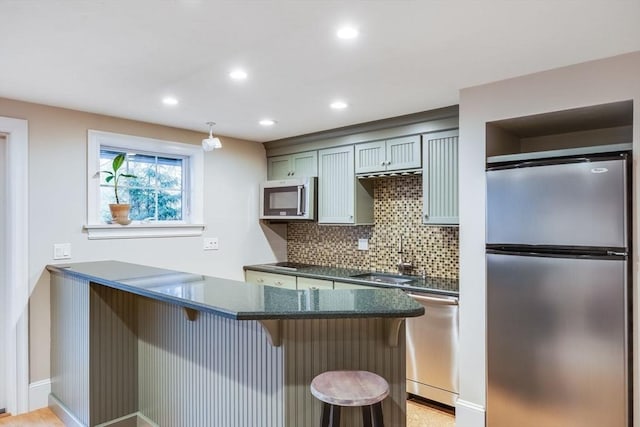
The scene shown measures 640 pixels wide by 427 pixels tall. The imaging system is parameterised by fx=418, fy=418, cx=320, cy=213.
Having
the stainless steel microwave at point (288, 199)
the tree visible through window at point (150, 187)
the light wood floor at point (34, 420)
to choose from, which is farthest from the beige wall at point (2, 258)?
the stainless steel microwave at point (288, 199)

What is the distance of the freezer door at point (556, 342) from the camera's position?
2107mm

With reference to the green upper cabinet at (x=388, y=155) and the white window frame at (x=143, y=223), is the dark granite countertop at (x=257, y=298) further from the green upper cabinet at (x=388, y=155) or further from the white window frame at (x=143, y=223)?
the green upper cabinet at (x=388, y=155)

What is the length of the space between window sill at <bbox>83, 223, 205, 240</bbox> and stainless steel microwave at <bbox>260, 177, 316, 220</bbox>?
0.74m

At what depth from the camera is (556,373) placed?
2270 mm

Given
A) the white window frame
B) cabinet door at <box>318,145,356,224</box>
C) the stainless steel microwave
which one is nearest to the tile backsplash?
cabinet door at <box>318,145,356,224</box>

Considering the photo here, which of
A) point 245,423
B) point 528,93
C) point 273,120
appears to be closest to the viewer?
point 245,423

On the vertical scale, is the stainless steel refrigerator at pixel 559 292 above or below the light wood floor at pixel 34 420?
above

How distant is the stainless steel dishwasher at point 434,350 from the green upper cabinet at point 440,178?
62 centimetres

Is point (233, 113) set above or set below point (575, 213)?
above

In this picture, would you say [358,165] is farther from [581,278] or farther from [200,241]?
[581,278]

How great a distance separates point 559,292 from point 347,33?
68.7 inches

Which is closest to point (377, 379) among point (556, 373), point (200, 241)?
point (556, 373)

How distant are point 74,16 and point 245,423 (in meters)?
1.91

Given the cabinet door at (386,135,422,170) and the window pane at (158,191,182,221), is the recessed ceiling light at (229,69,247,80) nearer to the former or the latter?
the cabinet door at (386,135,422,170)
